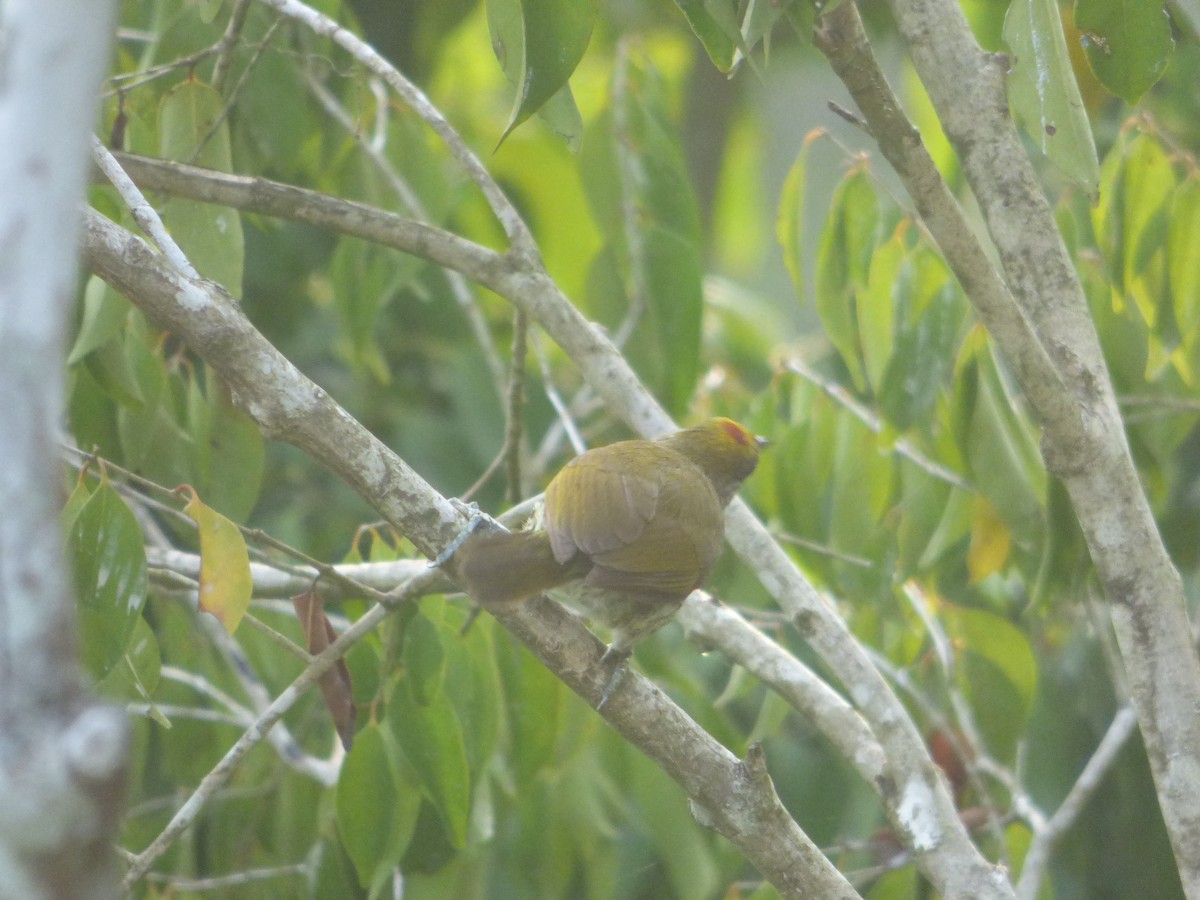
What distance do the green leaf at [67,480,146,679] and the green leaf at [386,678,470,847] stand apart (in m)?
0.63

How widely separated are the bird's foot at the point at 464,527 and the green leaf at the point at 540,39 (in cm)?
66

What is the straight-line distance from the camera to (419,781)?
2.65 metres

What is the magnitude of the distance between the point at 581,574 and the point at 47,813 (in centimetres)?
159

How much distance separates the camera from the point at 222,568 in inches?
78.8

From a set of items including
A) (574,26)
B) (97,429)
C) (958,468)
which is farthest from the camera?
(958,468)

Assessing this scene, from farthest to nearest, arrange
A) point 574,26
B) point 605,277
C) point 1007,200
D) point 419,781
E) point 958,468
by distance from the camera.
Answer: point 605,277, point 958,468, point 419,781, point 1007,200, point 574,26

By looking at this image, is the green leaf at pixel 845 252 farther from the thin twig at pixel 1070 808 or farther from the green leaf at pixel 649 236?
the thin twig at pixel 1070 808

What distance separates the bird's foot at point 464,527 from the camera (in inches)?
79.8

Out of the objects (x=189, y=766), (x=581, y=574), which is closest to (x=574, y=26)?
(x=581, y=574)

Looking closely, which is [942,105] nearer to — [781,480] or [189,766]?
[781,480]

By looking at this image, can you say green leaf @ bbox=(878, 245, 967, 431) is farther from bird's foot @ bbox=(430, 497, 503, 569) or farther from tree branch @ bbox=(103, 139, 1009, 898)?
bird's foot @ bbox=(430, 497, 503, 569)

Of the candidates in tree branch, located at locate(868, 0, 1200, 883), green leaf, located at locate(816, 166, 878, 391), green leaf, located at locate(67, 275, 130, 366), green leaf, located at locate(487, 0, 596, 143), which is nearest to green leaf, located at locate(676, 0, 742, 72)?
green leaf, located at locate(487, 0, 596, 143)

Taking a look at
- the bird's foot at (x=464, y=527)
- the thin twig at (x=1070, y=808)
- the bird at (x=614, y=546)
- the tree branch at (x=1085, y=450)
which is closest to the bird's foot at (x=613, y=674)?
the bird at (x=614, y=546)

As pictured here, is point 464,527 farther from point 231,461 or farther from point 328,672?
point 231,461
